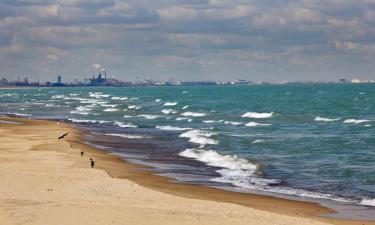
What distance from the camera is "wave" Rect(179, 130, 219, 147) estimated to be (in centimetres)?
4598

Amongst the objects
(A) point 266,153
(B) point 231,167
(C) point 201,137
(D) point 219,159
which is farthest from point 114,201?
(C) point 201,137

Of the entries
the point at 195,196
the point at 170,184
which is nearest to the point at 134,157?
the point at 170,184

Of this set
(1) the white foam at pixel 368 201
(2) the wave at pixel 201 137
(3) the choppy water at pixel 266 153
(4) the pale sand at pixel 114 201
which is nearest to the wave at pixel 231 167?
(3) the choppy water at pixel 266 153

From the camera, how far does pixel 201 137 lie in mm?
49438

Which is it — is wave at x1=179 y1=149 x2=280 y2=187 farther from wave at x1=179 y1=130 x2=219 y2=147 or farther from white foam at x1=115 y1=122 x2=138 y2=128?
white foam at x1=115 y1=122 x2=138 y2=128

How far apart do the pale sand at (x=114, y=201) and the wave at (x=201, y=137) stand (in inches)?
513

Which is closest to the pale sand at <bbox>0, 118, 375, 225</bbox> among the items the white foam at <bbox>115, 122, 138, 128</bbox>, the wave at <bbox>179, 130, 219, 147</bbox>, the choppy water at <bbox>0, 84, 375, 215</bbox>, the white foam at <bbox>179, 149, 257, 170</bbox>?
the choppy water at <bbox>0, 84, 375, 215</bbox>

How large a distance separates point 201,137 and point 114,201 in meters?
28.2

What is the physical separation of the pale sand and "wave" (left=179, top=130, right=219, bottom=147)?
13.0 meters

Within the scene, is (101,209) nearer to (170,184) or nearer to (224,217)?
(224,217)

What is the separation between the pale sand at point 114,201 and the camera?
18.7 m

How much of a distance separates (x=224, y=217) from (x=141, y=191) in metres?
5.48

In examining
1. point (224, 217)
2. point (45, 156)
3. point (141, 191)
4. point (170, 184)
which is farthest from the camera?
point (45, 156)

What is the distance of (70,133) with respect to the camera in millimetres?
55719
